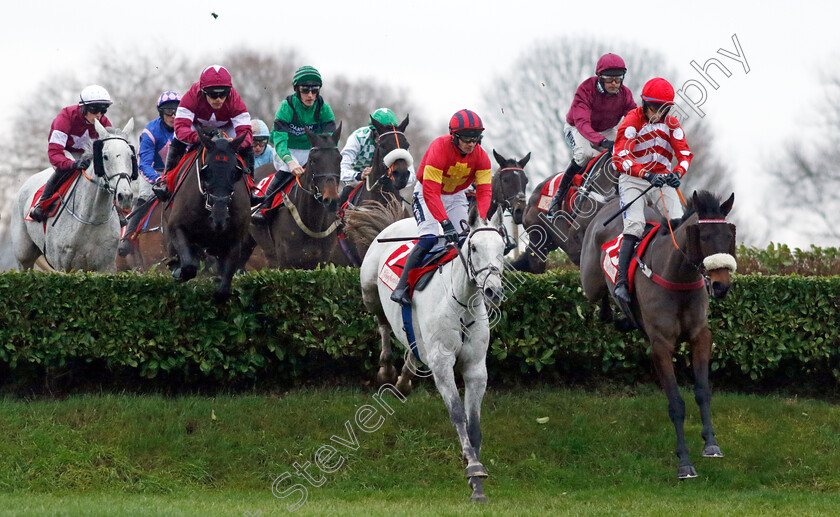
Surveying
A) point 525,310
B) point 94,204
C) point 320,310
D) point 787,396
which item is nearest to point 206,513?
point 320,310

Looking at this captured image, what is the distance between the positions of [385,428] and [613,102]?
4758mm

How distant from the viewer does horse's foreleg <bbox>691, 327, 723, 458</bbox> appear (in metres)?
8.30

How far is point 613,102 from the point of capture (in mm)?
12148

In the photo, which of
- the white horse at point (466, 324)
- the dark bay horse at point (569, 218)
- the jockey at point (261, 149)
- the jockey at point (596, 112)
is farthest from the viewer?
the jockey at point (261, 149)

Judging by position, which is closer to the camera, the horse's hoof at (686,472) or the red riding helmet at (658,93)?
the horse's hoof at (686,472)

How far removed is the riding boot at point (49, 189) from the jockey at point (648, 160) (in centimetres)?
639

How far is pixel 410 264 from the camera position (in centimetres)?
853

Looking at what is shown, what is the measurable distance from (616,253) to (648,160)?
2.95 ft

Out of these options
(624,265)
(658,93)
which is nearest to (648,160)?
(658,93)

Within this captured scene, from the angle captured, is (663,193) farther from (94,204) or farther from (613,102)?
(94,204)

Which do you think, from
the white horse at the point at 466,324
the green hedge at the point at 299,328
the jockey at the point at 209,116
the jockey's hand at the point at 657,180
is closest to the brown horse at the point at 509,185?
the green hedge at the point at 299,328

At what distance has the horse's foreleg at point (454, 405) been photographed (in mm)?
7711

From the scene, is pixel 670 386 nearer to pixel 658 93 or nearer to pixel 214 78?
pixel 658 93

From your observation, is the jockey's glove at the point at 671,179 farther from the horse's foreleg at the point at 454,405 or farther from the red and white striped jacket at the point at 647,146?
the horse's foreleg at the point at 454,405
